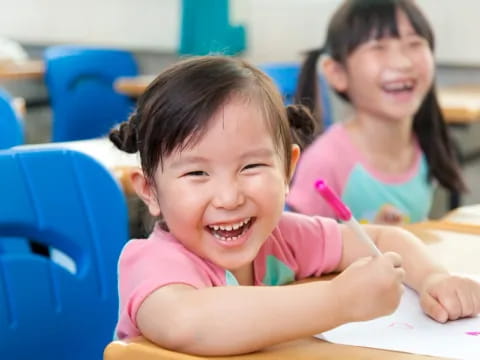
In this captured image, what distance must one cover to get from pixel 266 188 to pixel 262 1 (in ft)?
9.11

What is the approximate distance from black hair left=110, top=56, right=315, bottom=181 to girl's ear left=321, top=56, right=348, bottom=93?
106 cm

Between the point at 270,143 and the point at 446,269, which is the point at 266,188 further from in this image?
the point at 446,269

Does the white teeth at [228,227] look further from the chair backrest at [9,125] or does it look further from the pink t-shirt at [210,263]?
the chair backrest at [9,125]

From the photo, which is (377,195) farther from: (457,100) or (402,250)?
(457,100)

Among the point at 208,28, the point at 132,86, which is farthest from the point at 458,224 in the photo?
the point at 208,28

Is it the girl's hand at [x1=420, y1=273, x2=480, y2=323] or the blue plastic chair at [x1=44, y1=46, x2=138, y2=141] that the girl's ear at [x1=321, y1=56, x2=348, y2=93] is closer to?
the girl's hand at [x1=420, y1=273, x2=480, y2=323]

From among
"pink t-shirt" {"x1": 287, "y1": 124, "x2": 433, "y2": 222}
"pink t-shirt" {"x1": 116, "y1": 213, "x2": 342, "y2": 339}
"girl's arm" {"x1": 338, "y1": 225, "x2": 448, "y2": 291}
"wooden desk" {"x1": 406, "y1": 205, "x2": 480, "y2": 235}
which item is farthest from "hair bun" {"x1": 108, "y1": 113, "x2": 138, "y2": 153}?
"pink t-shirt" {"x1": 287, "y1": 124, "x2": 433, "y2": 222}

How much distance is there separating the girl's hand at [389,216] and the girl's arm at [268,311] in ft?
3.67

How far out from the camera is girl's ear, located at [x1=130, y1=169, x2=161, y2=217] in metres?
1.06

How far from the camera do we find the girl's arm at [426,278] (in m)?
0.99

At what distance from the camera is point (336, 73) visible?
214 cm

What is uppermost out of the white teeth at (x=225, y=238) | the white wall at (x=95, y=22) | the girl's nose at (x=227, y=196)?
the girl's nose at (x=227, y=196)

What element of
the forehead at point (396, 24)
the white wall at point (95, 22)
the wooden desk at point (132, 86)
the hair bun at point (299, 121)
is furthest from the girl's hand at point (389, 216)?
the white wall at point (95, 22)

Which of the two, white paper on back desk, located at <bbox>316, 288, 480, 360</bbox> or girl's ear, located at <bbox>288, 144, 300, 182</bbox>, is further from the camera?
girl's ear, located at <bbox>288, 144, 300, 182</bbox>
